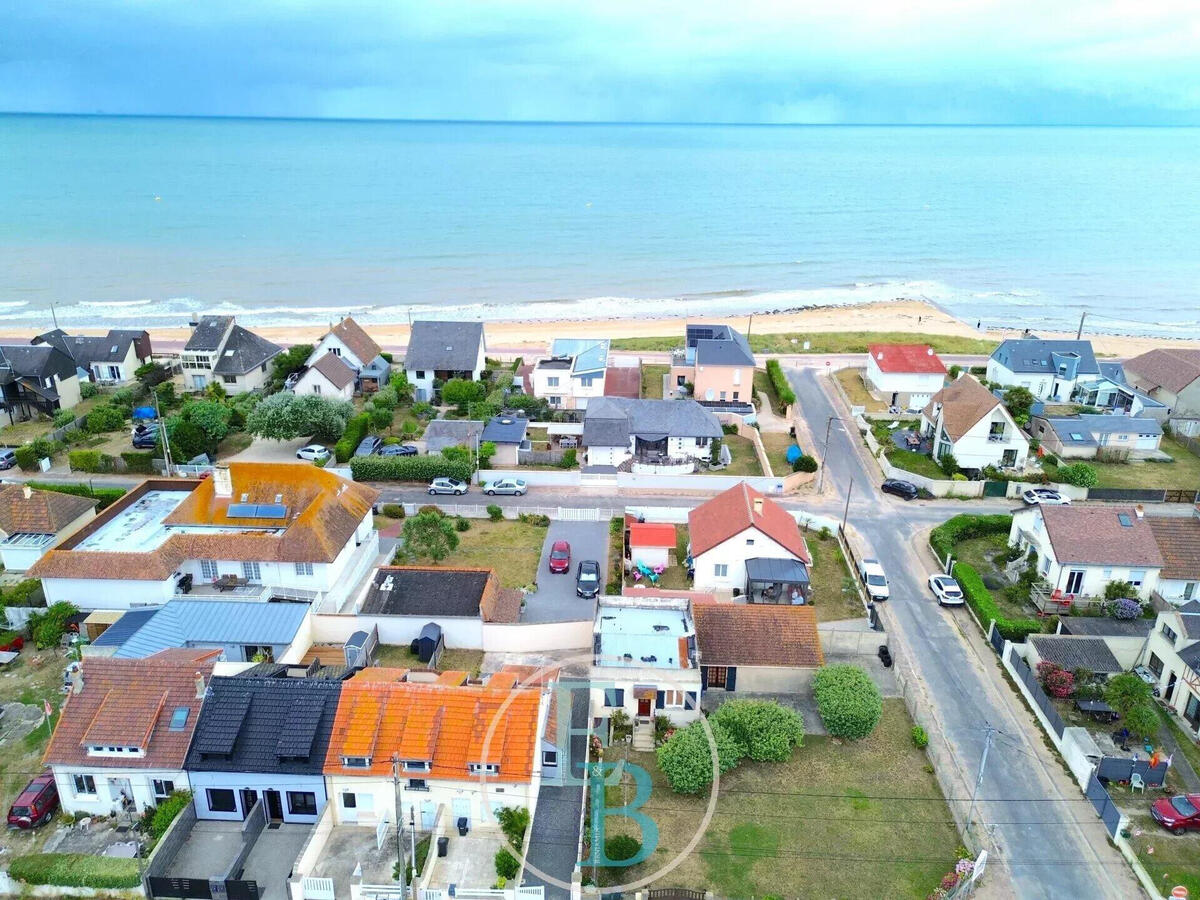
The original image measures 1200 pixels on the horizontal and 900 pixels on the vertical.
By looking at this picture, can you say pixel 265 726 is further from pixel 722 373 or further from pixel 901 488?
pixel 722 373

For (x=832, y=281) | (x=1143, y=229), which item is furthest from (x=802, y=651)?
(x=1143, y=229)

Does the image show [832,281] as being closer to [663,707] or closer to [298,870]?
[663,707]

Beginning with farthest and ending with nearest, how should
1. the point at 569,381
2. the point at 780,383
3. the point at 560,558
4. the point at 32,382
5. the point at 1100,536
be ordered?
1. the point at 780,383
2. the point at 569,381
3. the point at 32,382
4. the point at 560,558
5. the point at 1100,536

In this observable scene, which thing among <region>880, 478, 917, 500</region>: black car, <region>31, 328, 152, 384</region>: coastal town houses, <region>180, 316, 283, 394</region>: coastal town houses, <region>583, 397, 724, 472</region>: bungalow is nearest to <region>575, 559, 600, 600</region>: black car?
<region>583, 397, 724, 472</region>: bungalow

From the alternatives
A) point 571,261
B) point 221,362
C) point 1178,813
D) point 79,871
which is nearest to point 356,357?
point 221,362

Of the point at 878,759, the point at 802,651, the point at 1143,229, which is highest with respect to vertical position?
the point at 1143,229

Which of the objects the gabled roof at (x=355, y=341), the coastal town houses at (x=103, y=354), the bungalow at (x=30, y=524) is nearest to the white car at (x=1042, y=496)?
the gabled roof at (x=355, y=341)
